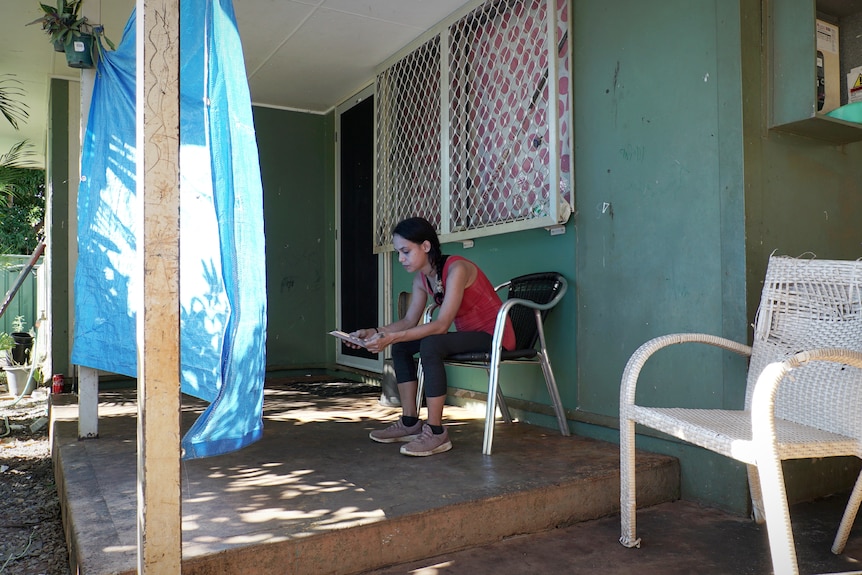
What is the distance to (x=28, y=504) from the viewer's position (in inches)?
105

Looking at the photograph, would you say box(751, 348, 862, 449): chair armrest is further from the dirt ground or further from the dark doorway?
the dark doorway

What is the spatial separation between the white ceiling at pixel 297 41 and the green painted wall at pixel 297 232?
0.29 m

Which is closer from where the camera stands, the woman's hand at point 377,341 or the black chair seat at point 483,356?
the woman's hand at point 377,341

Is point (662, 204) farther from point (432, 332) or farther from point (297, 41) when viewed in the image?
point (297, 41)

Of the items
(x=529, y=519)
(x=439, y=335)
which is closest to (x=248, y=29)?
(x=439, y=335)

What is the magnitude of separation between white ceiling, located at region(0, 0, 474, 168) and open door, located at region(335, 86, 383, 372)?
23 centimetres

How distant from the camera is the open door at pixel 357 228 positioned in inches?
196

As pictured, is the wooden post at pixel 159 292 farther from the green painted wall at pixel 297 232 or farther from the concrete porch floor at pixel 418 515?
the green painted wall at pixel 297 232

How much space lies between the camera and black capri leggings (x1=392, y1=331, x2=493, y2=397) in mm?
2570

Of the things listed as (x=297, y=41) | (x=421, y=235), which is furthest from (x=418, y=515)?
(x=297, y=41)

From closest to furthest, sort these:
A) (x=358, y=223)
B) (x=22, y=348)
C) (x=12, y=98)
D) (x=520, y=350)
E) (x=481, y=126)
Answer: (x=520, y=350) → (x=481, y=126) → (x=358, y=223) → (x=12, y=98) → (x=22, y=348)

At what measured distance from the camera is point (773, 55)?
233 cm

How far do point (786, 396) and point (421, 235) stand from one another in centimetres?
152

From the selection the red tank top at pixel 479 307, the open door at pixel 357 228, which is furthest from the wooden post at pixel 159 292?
the open door at pixel 357 228
